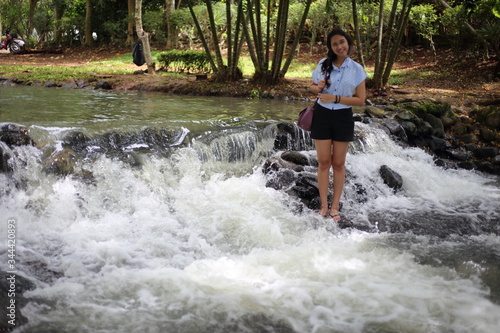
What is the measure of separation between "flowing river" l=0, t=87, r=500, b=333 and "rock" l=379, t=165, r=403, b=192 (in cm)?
13

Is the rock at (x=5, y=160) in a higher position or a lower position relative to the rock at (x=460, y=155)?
higher

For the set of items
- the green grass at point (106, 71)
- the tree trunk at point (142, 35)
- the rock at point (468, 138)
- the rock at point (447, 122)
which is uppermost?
the tree trunk at point (142, 35)

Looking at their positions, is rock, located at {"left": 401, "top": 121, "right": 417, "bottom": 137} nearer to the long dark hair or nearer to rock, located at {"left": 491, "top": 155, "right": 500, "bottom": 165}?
rock, located at {"left": 491, "top": 155, "right": 500, "bottom": 165}

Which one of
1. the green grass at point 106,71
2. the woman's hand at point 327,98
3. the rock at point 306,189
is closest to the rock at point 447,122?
the rock at point 306,189

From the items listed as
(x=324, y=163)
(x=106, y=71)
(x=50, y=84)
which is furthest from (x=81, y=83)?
(x=324, y=163)

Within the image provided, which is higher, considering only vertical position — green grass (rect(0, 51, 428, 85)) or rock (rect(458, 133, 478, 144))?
green grass (rect(0, 51, 428, 85))

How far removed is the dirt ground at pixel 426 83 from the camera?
1294 cm

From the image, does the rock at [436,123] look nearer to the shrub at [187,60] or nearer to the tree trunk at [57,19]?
the shrub at [187,60]

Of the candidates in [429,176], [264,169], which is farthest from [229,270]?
[429,176]

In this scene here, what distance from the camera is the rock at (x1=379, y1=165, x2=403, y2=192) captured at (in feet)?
24.6

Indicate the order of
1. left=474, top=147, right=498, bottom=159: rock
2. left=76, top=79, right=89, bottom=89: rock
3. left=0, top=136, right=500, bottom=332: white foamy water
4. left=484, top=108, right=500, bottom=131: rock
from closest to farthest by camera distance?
left=0, top=136, right=500, bottom=332: white foamy water < left=474, top=147, right=498, bottom=159: rock < left=484, top=108, right=500, bottom=131: rock < left=76, top=79, right=89, bottom=89: rock

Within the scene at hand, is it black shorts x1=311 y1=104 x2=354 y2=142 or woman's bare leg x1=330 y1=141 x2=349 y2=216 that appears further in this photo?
woman's bare leg x1=330 y1=141 x2=349 y2=216

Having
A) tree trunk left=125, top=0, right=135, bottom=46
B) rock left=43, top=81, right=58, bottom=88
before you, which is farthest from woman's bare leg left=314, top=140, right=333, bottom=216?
tree trunk left=125, top=0, right=135, bottom=46

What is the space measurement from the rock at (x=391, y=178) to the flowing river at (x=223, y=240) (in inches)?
5.1
